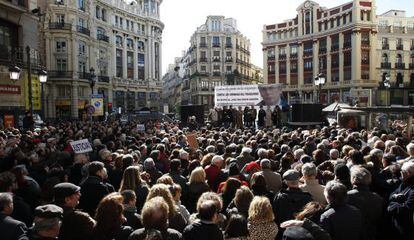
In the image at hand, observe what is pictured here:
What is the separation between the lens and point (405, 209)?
242 inches

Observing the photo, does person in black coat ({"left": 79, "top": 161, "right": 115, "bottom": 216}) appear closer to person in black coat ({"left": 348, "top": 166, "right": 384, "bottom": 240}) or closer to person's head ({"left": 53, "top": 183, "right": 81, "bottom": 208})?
person's head ({"left": 53, "top": 183, "right": 81, "bottom": 208})

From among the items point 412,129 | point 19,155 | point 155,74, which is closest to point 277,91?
point 412,129

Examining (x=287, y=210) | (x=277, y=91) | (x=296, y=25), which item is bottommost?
(x=287, y=210)

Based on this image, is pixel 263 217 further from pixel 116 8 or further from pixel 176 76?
pixel 176 76

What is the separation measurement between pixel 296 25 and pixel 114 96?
3783 cm

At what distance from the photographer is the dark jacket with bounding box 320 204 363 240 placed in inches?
213

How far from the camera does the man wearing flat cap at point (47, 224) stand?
457 cm

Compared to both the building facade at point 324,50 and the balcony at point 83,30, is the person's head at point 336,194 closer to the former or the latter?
the balcony at point 83,30

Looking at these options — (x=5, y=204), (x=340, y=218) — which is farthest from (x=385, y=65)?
(x=5, y=204)

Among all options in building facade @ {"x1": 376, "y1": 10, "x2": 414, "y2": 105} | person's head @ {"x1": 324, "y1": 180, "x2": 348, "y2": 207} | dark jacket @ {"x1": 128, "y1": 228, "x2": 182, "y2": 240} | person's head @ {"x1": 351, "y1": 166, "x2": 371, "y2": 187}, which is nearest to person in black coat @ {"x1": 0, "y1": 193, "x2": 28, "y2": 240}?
dark jacket @ {"x1": 128, "y1": 228, "x2": 182, "y2": 240}

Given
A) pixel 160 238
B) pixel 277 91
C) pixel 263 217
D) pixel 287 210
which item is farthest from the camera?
pixel 277 91

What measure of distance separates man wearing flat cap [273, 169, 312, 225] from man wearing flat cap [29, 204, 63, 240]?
10.8 feet

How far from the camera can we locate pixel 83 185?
24.2ft

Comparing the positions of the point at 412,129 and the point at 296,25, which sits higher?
the point at 296,25
